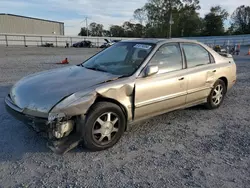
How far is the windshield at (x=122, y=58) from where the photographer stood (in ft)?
11.8

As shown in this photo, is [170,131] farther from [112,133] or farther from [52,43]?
[52,43]

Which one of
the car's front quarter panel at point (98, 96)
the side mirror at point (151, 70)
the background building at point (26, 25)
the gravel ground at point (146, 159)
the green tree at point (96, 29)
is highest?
the green tree at point (96, 29)

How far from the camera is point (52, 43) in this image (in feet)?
127

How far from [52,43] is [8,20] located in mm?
20746

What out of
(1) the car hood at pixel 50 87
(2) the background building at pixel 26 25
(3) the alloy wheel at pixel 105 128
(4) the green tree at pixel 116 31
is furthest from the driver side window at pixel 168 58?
(4) the green tree at pixel 116 31

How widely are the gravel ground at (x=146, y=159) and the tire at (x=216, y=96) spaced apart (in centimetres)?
62

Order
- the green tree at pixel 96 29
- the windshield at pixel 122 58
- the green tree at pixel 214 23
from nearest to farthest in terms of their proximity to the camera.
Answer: the windshield at pixel 122 58 < the green tree at pixel 214 23 < the green tree at pixel 96 29

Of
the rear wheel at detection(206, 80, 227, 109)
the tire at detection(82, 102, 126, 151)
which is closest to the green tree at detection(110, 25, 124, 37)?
the rear wheel at detection(206, 80, 227, 109)

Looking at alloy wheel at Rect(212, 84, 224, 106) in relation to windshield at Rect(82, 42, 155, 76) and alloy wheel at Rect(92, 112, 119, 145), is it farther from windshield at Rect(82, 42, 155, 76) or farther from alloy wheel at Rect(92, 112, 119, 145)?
alloy wheel at Rect(92, 112, 119, 145)

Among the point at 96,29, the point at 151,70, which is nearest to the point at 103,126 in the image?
the point at 151,70

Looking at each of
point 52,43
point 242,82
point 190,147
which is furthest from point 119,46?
point 52,43

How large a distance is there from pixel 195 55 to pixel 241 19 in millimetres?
87659

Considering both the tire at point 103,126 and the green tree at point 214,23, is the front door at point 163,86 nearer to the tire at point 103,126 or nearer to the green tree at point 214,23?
the tire at point 103,126

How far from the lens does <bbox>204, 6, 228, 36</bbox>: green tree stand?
72875mm
